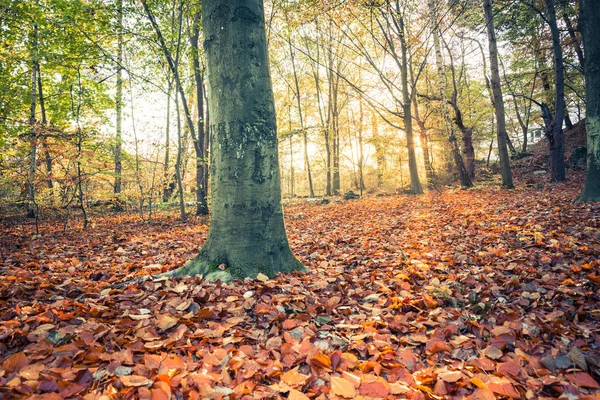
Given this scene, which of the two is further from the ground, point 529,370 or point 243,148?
point 243,148

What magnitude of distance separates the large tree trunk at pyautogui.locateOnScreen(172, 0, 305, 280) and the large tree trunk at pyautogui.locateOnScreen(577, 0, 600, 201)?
6.21 m

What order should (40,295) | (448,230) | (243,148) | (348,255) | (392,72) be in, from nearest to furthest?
(40,295) < (243,148) < (348,255) < (448,230) < (392,72)

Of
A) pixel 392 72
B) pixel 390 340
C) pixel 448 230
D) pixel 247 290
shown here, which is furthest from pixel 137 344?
pixel 392 72

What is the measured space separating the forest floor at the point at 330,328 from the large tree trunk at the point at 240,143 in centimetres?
35

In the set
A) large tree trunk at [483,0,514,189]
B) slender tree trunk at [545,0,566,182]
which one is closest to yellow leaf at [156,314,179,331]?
large tree trunk at [483,0,514,189]

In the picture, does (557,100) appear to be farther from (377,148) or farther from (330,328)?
(330,328)

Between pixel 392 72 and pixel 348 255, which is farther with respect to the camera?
pixel 392 72

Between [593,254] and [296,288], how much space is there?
2.95 meters

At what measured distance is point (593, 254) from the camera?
2914mm

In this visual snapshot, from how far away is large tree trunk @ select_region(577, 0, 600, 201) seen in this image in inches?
214

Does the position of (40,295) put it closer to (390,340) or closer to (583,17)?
(390,340)

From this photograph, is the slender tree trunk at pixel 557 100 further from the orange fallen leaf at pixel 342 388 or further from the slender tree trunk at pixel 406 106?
the orange fallen leaf at pixel 342 388

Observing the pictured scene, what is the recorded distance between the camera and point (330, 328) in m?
2.03

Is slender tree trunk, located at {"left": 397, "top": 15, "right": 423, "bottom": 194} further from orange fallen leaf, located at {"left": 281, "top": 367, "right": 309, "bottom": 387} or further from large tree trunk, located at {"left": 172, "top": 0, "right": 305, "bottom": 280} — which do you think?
orange fallen leaf, located at {"left": 281, "top": 367, "right": 309, "bottom": 387}
